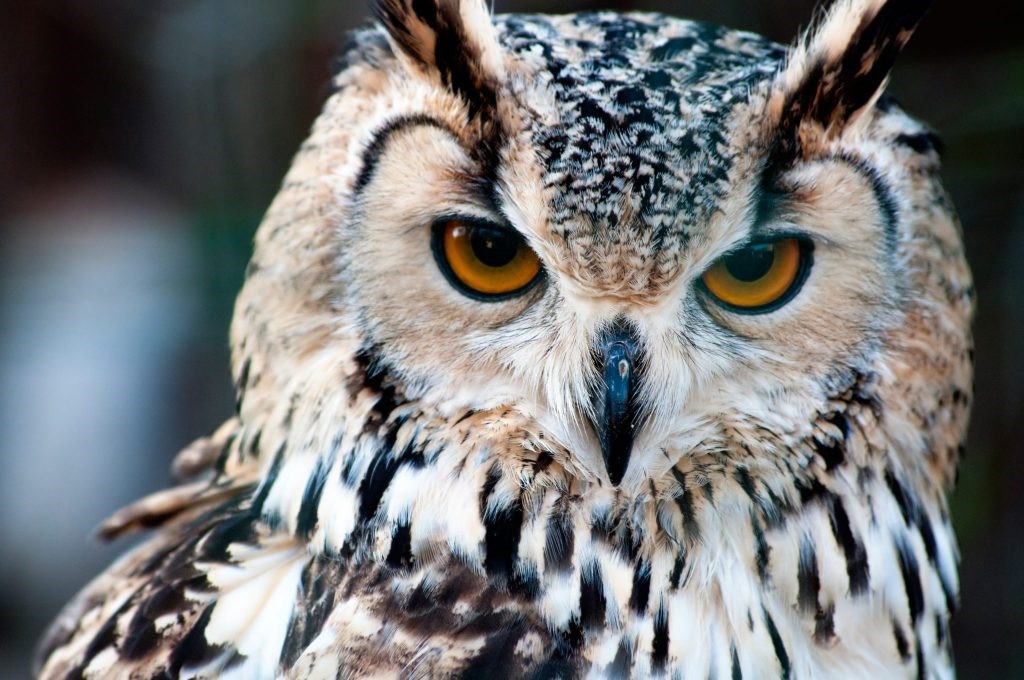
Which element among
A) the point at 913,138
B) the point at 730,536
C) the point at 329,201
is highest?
the point at 913,138

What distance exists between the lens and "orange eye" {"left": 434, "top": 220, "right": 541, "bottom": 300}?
110 cm

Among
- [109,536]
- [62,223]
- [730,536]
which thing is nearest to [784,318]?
[730,536]

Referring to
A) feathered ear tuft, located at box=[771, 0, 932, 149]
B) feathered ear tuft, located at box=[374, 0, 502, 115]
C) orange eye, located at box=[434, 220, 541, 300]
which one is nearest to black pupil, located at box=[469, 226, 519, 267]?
orange eye, located at box=[434, 220, 541, 300]

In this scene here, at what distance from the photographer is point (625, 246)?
3.37ft

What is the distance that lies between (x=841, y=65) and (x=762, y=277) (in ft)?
0.78

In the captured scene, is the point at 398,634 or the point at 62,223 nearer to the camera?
the point at 398,634

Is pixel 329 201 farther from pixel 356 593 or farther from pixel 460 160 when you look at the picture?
pixel 356 593

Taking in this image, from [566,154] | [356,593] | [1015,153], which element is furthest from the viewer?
[1015,153]

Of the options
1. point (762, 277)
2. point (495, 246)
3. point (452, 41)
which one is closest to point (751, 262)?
point (762, 277)

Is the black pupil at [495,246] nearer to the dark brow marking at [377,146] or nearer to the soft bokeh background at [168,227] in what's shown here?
the dark brow marking at [377,146]

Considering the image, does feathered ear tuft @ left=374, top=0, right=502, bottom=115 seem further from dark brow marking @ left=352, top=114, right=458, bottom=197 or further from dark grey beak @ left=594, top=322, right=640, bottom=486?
dark grey beak @ left=594, top=322, right=640, bottom=486

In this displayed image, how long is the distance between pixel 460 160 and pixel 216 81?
8.06ft

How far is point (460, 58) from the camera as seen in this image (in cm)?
111

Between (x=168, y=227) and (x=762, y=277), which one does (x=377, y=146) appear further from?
(x=168, y=227)
